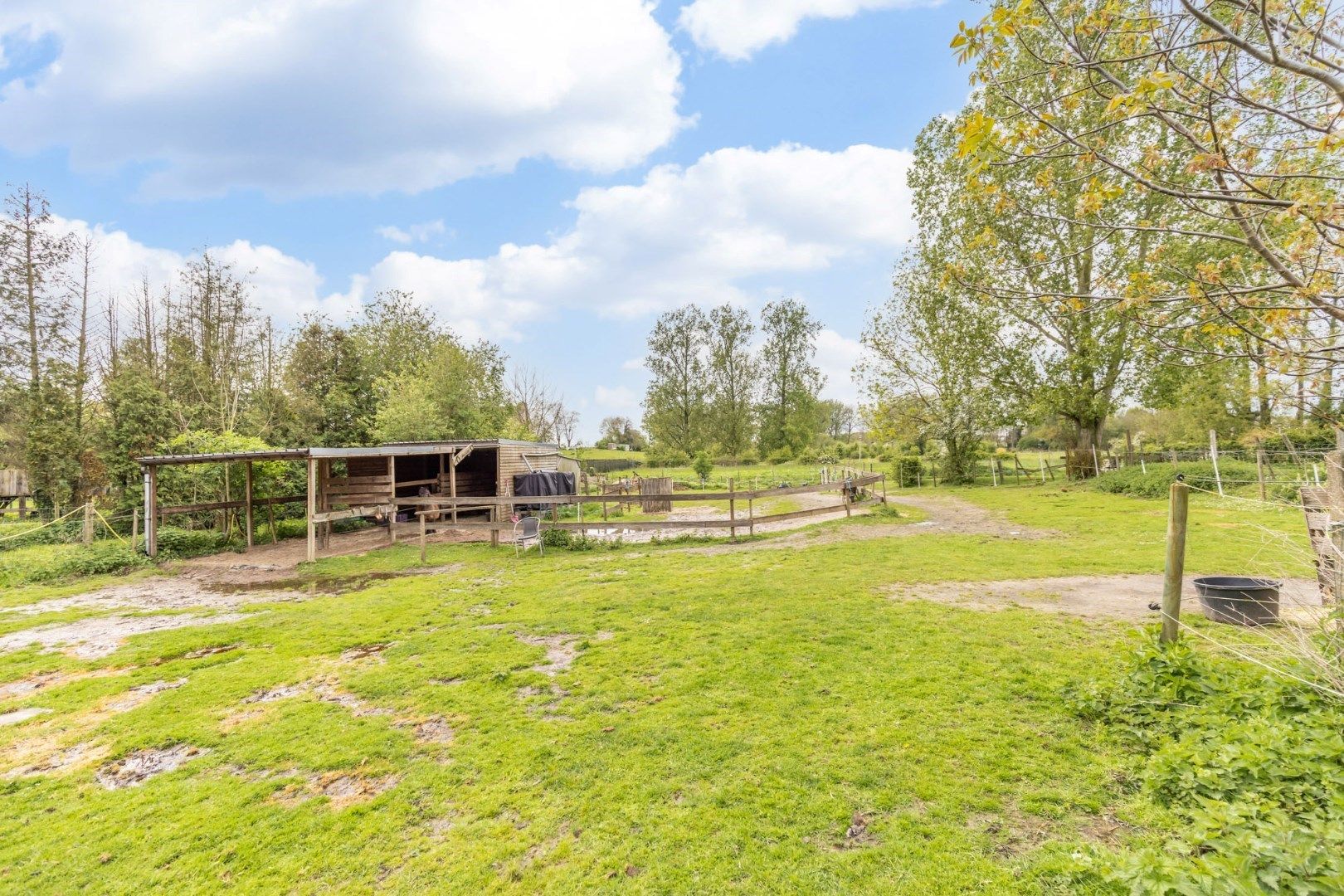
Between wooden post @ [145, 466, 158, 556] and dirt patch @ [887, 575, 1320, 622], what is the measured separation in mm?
16246

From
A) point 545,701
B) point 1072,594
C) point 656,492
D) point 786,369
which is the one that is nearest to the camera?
point 545,701

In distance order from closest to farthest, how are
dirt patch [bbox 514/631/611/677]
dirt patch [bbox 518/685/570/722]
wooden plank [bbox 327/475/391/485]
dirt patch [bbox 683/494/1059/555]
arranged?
dirt patch [bbox 518/685/570/722]
dirt patch [bbox 514/631/611/677]
dirt patch [bbox 683/494/1059/555]
wooden plank [bbox 327/475/391/485]

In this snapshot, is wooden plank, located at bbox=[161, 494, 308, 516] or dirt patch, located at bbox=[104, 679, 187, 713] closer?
dirt patch, located at bbox=[104, 679, 187, 713]

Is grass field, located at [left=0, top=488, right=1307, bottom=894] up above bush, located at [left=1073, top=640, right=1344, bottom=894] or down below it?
below

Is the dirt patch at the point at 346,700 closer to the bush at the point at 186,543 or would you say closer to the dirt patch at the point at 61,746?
the dirt patch at the point at 61,746

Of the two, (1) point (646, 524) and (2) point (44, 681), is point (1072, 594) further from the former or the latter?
(2) point (44, 681)

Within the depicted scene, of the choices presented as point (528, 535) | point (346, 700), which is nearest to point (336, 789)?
point (346, 700)

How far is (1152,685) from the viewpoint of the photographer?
3824 mm

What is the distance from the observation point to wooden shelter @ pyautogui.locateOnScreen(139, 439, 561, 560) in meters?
12.4

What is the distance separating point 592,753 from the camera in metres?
3.78

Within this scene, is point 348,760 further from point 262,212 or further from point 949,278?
point 262,212

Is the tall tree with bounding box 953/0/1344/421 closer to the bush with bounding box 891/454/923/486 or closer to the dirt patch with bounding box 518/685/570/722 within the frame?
the dirt patch with bounding box 518/685/570/722

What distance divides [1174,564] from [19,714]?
33.9 ft

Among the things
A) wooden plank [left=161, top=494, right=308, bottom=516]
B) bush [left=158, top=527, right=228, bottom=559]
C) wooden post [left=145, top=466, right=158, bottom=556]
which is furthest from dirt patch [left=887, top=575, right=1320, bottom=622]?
bush [left=158, top=527, right=228, bottom=559]
